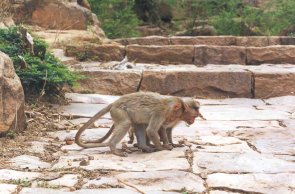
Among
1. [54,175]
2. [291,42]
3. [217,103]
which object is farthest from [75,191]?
[291,42]

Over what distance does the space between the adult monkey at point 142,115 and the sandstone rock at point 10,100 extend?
34.7 inches

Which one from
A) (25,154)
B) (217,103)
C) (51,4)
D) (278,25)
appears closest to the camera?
(25,154)

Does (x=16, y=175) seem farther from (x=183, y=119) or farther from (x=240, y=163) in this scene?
(x=240, y=163)

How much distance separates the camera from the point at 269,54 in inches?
463

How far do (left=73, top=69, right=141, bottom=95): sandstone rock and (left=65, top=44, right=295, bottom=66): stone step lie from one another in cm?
184

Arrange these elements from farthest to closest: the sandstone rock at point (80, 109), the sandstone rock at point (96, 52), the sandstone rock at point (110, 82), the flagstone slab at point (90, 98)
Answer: the sandstone rock at point (96, 52) → the sandstone rock at point (110, 82) → the flagstone slab at point (90, 98) → the sandstone rock at point (80, 109)

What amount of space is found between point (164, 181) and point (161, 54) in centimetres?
734

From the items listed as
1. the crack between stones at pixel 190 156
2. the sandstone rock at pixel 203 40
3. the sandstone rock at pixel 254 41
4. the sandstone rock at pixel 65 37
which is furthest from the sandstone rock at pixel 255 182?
the sandstone rock at pixel 254 41

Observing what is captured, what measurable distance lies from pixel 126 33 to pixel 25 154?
12.7 meters

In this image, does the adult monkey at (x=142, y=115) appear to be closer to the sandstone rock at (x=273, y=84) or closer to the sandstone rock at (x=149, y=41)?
the sandstone rock at (x=273, y=84)

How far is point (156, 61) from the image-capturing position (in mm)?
11672

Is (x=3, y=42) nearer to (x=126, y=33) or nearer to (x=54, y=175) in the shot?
(x=54, y=175)

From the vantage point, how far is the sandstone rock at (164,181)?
4277mm

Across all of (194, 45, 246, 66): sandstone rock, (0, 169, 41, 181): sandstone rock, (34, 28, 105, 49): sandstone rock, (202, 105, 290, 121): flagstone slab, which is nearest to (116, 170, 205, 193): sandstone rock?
(0, 169, 41, 181): sandstone rock
